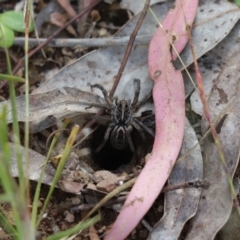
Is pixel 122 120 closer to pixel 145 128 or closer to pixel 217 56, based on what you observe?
pixel 145 128

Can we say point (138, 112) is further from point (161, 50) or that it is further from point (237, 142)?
point (237, 142)

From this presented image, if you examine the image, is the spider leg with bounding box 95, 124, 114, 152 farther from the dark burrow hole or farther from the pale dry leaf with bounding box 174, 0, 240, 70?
the pale dry leaf with bounding box 174, 0, 240, 70

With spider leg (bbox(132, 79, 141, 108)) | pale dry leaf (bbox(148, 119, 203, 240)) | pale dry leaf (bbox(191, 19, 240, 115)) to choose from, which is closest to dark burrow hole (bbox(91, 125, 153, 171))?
spider leg (bbox(132, 79, 141, 108))

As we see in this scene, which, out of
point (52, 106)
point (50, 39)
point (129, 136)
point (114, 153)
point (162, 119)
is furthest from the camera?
point (114, 153)

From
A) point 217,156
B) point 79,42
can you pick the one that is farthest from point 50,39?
point 217,156

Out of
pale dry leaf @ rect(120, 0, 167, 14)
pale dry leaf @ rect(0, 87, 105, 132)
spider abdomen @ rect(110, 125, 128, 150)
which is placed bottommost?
spider abdomen @ rect(110, 125, 128, 150)

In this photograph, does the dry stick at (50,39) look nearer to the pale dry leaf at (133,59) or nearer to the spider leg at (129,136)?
the pale dry leaf at (133,59)
